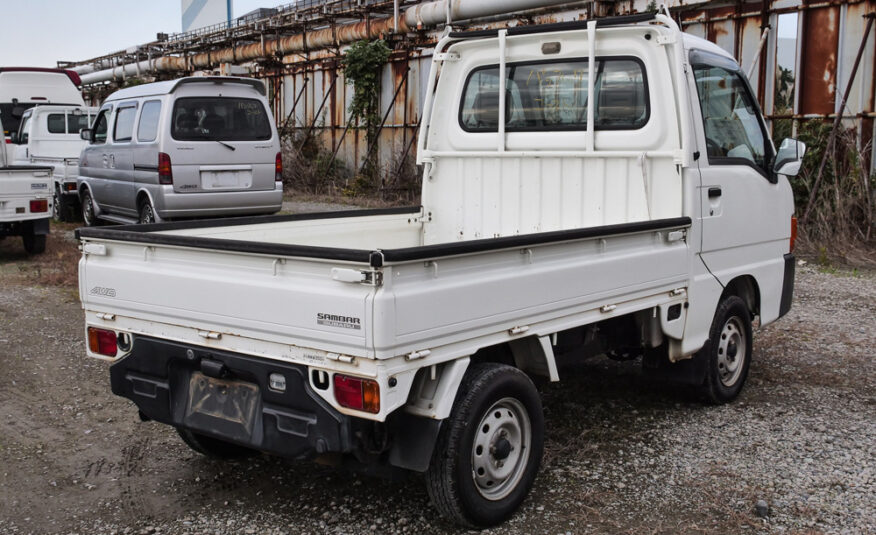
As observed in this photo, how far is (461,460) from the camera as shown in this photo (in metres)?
3.69

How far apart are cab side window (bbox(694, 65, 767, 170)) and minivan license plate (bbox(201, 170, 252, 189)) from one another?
8074mm

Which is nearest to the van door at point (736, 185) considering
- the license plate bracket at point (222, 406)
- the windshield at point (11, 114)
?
the license plate bracket at point (222, 406)

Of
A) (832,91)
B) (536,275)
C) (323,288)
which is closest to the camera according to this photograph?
(323,288)

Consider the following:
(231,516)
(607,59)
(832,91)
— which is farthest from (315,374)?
(832,91)

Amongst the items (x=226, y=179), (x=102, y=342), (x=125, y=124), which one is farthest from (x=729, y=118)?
(x=125, y=124)

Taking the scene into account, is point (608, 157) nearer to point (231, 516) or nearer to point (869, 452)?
point (869, 452)

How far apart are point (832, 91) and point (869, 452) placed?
903 cm

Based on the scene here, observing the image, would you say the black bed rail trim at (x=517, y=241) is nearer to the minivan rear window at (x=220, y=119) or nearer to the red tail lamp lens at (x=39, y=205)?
the minivan rear window at (x=220, y=119)

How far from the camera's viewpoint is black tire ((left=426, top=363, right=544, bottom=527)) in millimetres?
3686

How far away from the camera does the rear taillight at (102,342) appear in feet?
14.0

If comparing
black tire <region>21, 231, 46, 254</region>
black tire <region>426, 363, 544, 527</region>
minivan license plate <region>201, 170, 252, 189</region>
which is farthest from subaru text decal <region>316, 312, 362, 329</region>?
black tire <region>21, 231, 46, 254</region>

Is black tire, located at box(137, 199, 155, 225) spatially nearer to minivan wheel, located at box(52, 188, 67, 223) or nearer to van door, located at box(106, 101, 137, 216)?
van door, located at box(106, 101, 137, 216)

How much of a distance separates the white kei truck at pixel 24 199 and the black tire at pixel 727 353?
915cm

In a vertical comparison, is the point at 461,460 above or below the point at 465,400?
below
